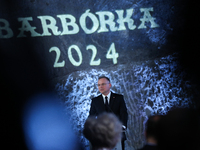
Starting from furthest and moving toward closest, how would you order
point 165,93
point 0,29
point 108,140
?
point 165,93 → point 0,29 → point 108,140

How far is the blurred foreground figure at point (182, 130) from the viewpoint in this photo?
117 centimetres

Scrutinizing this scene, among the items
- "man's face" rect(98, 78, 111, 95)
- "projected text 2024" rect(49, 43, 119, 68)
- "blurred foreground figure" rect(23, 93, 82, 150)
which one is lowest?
"blurred foreground figure" rect(23, 93, 82, 150)

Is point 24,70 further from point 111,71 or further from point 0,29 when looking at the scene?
point 111,71

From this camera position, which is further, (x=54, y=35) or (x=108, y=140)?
(x=54, y=35)

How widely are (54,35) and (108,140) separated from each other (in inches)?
117

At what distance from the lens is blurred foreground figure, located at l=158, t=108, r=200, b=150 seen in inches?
46.1

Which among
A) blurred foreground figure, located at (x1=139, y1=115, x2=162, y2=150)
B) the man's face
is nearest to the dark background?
the man's face

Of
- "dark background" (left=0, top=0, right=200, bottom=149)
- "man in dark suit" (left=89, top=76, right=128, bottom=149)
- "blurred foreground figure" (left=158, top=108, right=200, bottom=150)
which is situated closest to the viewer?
"blurred foreground figure" (left=158, top=108, right=200, bottom=150)

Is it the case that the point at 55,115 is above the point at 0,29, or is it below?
below

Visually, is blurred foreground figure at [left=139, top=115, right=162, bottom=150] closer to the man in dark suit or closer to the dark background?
the man in dark suit

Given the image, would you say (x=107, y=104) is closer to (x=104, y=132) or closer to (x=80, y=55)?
(x=80, y=55)

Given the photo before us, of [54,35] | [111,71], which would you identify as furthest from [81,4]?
[111,71]

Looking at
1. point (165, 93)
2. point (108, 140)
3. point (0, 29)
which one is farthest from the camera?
point (165, 93)

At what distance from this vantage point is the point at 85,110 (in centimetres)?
413
